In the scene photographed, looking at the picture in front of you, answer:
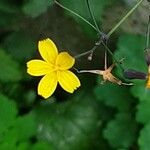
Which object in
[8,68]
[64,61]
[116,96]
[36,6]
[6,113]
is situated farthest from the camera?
[116,96]

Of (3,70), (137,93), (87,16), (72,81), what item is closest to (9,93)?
(3,70)

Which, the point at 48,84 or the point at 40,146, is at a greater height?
the point at 48,84

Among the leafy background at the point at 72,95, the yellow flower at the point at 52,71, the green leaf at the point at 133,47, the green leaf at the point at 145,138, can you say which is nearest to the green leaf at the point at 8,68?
the leafy background at the point at 72,95

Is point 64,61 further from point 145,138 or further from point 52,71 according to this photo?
point 145,138

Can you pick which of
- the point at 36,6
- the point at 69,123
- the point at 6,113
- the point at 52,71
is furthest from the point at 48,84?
the point at 69,123

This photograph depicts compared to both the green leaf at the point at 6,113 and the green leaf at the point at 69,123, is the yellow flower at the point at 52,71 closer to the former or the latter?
the green leaf at the point at 6,113

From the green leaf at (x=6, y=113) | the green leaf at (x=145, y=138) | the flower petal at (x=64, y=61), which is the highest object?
the flower petal at (x=64, y=61)

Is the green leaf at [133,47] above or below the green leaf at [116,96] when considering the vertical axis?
above

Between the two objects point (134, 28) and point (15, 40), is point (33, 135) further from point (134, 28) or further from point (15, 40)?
point (134, 28)
